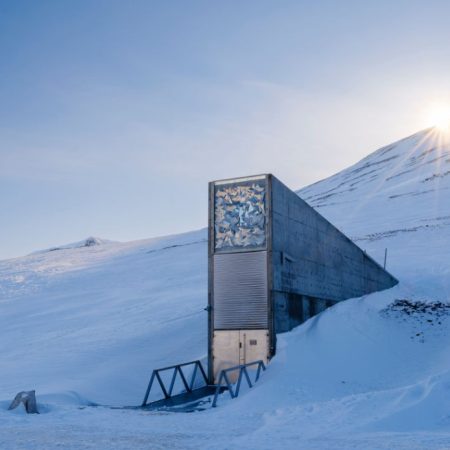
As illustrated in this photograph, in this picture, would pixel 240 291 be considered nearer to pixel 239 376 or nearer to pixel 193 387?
pixel 193 387

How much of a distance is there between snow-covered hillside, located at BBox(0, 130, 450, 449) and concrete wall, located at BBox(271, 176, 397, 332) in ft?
2.14

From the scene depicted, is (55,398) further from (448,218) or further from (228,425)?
(448,218)

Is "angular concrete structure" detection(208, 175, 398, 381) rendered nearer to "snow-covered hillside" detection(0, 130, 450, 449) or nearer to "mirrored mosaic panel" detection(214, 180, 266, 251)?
"mirrored mosaic panel" detection(214, 180, 266, 251)

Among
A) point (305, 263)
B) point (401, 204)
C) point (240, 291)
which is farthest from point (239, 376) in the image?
point (401, 204)

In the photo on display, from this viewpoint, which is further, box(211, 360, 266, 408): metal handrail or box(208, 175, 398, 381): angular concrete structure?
box(208, 175, 398, 381): angular concrete structure

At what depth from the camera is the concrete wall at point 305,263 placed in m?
18.6

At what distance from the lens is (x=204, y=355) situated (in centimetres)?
1998

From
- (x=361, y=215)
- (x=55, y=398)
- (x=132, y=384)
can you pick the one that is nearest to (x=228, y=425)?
(x=55, y=398)

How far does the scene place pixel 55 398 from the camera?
15.3 m

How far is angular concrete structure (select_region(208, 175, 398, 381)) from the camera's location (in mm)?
17953

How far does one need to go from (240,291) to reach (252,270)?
737mm

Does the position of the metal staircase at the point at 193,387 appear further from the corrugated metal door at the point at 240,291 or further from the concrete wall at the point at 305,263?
the concrete wall at the point at 305,263

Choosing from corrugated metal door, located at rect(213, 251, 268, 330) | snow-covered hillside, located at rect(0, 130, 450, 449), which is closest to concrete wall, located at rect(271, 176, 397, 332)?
corrugated metal door, located at rect(213, 251, 268, 330)

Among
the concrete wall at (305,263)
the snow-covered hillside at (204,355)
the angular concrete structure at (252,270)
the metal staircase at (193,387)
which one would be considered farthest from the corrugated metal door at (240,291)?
the metal staircase at (193,387)
